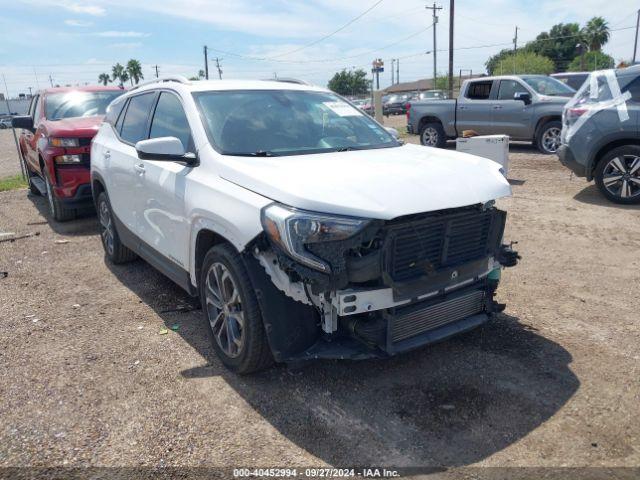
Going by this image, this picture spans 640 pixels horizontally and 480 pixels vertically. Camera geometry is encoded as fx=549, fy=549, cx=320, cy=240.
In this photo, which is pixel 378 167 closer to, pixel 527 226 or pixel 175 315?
pixel 175 315

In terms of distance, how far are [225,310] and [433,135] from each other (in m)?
12.5

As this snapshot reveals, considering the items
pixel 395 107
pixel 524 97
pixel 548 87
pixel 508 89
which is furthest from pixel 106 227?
pixel 395 107

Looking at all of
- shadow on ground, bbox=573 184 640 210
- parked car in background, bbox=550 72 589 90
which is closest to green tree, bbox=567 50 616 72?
parked car in background, bbox=550 72 589 90

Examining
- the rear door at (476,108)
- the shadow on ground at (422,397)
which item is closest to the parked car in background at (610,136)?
the shadow on ground at (422,397)

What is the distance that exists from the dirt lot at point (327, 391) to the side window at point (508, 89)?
9243 mm

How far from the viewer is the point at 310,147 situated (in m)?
4.00

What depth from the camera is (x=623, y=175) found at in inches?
303

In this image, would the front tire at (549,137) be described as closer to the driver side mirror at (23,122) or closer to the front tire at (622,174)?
the front tire at (622,174)

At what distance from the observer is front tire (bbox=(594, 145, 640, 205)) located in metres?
7.60

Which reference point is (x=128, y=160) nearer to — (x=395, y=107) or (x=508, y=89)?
(x=508, y=89)

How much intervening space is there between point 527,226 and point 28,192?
9674 mm

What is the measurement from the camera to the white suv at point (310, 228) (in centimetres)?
294

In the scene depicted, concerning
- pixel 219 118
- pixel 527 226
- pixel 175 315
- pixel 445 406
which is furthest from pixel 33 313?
pixel 527 226

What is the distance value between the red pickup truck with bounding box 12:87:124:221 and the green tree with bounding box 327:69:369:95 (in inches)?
3435
